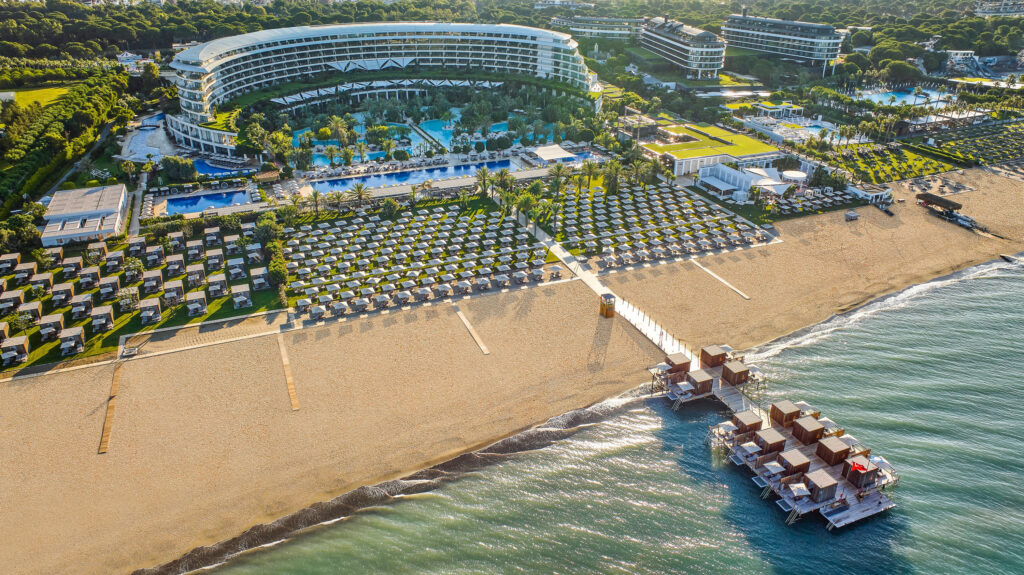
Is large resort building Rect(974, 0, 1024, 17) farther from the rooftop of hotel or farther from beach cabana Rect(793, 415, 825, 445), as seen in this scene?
beach cabana Rect(793, 415, 825, 445)

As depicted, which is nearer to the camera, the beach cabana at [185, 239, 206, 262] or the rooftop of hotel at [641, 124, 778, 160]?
the beach cabana at [185, 239, 206, 262]

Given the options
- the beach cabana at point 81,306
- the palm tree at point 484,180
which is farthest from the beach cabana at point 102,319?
the palm tree at point 484,180

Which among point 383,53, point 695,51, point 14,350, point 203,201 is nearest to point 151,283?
point 14,350

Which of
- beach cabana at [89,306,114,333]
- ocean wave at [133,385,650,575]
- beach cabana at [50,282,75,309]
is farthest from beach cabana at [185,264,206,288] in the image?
ocean wave at [133,385,650,575]

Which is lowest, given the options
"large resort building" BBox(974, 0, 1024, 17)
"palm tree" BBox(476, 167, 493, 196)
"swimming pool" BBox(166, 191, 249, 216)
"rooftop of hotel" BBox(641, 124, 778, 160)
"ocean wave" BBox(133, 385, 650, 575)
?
"ocean wave" BBox(133, 385, 650, 575)

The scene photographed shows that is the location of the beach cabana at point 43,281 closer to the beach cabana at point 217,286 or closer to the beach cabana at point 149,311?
the beach cabana at point 149,311

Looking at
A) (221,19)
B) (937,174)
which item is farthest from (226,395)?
(221,19)
